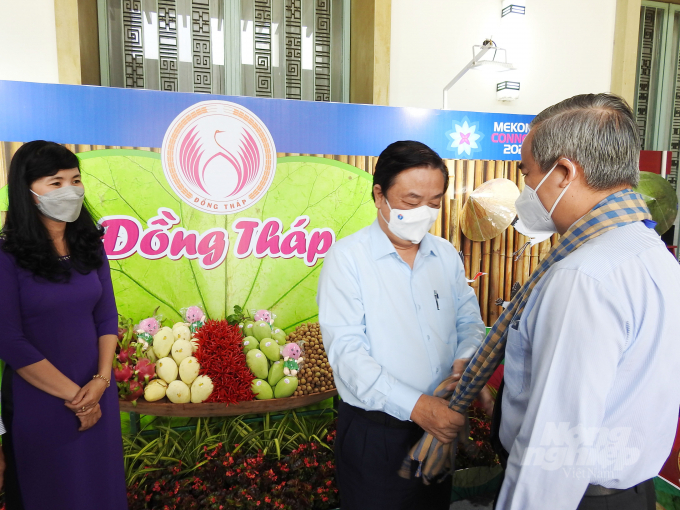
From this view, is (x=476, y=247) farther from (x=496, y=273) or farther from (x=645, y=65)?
(x=645, y=65)

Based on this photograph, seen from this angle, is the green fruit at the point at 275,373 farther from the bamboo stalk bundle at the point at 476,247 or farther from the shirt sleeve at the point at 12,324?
the bamboo stalk bundle at the point at 476,247

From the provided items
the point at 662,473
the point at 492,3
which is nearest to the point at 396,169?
the point at 662,473

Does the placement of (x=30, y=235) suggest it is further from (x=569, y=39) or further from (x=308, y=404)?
(x=569, y=39)

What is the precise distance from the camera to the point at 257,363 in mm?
2449

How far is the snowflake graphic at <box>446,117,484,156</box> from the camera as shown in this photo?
2.72m

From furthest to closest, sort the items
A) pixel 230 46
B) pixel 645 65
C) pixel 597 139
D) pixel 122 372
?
pixel 645 65 < pixel 230 46 < pixel 122 372 < pixel 597 139

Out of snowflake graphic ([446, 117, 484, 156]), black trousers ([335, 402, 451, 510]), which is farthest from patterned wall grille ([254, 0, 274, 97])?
black trousers ([335, 402, 451, 510])

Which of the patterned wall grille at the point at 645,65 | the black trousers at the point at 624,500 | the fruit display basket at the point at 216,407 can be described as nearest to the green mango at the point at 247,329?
the fruit display basket at the point at 216,407

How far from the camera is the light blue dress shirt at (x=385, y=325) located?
1432mm

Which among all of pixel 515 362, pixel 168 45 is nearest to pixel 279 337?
pixel 515 362

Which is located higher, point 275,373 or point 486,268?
point 486,268

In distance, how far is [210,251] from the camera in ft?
7.85

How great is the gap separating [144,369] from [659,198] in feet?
10.9

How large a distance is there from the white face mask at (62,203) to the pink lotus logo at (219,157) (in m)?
0.56
